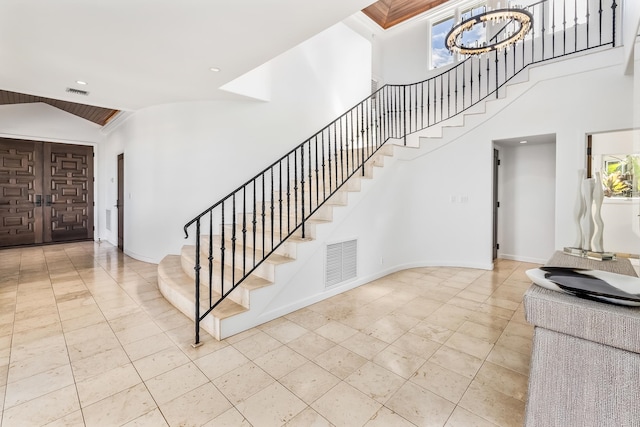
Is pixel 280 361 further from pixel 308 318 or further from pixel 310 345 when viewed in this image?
pixel 308 318

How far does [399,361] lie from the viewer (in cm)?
226

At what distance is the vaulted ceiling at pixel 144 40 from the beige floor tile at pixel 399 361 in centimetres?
291

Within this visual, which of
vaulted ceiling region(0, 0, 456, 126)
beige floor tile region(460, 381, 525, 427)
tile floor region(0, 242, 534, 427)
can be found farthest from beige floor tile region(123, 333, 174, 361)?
vaulted ceiling region(0, 0, 456, 126)

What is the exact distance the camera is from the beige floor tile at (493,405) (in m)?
1.66

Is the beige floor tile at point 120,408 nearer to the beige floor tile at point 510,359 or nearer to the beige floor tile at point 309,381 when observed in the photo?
the beige floor tile at point 309,381

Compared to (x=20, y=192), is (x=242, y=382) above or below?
below

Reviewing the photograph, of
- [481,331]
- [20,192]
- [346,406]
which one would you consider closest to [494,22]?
[481,331]

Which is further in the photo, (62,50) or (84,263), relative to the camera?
(84,263)

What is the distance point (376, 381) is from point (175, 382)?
1.46 metres

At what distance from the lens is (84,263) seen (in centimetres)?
529

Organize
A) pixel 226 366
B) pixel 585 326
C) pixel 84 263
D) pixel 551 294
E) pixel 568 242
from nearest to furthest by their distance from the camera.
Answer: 1. pixel 585 326
2. pixel 551 294
3. pixel 226 366
4. pixel 568 242
5. pixel 84 263

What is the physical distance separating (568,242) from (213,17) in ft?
17.9

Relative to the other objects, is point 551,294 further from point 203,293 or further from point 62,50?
point 62,50

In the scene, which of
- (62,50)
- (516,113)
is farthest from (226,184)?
(516,113)
